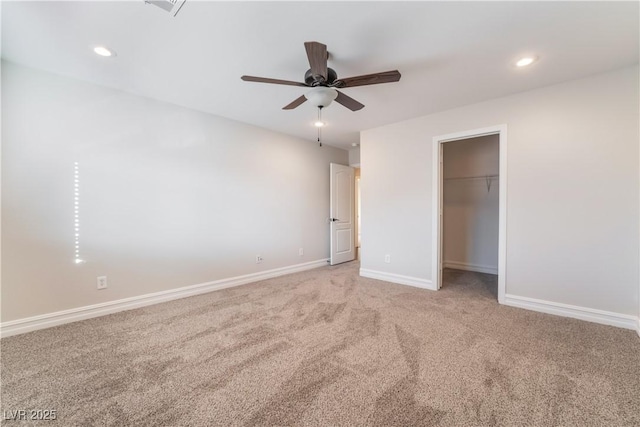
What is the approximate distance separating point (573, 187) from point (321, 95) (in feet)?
9.04

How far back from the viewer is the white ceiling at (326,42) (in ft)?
5.50

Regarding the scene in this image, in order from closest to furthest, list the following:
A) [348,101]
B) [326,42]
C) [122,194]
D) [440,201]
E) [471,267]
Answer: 1. [326,42]
2. [348,101]
3. [122,194]
4. [440,201]
5. [471,267]

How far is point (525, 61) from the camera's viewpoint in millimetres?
2229

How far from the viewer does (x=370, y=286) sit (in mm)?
3680

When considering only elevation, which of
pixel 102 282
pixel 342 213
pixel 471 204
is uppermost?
pixel 471 204

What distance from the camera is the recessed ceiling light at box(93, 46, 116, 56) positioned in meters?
2.07

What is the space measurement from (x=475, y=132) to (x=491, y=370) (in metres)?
2.65

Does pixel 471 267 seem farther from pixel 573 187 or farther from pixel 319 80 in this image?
pixel 319 80

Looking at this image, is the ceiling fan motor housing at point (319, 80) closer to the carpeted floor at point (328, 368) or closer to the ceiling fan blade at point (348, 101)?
the ceiling fan blade at point (348, 101)

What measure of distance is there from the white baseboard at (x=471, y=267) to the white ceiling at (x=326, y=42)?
10.0 feet

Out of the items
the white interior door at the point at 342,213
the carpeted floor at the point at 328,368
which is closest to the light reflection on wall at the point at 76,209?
the carpeted floor at the point at 328,368

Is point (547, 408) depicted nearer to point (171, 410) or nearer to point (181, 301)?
point (171, 410)

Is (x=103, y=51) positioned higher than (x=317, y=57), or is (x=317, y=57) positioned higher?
(x=103, y=51)

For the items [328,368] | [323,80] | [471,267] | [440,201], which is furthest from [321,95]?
[471,267]
